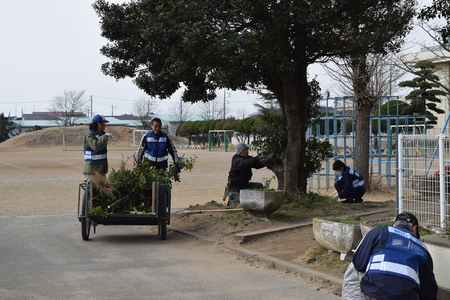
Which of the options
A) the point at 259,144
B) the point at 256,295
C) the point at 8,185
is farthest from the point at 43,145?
the point at 256,295

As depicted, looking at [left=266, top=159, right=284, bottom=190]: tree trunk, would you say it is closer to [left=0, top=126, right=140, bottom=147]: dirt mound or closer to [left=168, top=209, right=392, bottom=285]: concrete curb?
A: [left=168, top=209, right=392, bottom=285]: concrete curb

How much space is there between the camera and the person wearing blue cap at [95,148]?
10.6m

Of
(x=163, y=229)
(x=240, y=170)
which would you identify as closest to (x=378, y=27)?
(x=240, y=170)

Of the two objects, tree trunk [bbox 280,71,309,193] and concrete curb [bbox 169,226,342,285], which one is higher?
tree trunk [bbox 280,71,309,193]

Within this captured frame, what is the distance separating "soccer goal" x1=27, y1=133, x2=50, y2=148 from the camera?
83250 millimetres

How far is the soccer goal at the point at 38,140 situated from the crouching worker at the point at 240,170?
247 ft

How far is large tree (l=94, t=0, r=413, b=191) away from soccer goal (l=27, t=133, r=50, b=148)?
244 feet

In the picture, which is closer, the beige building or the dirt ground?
the dirt ground

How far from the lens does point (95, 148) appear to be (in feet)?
34.6

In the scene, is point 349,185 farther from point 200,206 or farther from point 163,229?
point 163,229

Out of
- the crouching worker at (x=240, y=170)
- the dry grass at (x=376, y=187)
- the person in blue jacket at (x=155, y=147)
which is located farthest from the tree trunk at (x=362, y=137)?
the person in blue jacket at (x=155, y=147)

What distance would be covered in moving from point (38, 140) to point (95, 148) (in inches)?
3063

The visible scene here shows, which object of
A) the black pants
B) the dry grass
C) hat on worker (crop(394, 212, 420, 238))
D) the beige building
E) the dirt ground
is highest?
the beige building

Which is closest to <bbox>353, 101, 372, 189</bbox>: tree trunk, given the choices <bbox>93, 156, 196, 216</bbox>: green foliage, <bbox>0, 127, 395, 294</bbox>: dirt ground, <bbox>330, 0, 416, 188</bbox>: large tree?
<bbox>0, 127, 395, 294</bbox>: dirt ground
